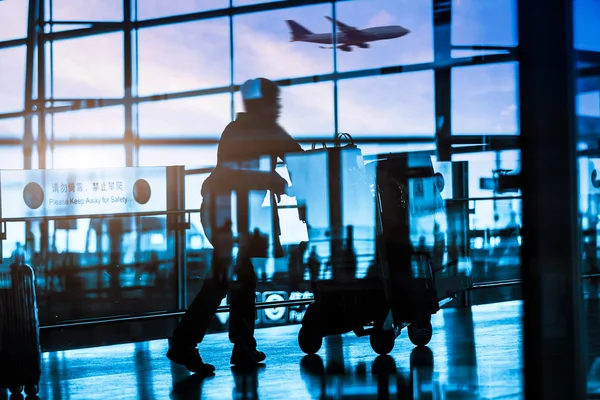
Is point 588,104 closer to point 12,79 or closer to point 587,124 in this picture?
point 587,124

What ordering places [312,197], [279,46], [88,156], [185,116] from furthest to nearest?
[88,156]
[279,46]
[185,116]
[312,197]

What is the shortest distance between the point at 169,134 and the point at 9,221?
2048 millimetres

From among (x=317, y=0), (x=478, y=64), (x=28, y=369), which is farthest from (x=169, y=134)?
(x=28, y=369)

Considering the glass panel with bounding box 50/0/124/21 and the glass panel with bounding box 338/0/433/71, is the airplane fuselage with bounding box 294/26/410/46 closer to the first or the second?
the glass panel with bounding box 338/0/433/71

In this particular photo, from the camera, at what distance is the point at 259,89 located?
2777 millimetres

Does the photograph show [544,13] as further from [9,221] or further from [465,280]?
[9,221]

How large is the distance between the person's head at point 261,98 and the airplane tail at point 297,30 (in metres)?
2.44

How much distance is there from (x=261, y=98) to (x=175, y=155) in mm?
2377

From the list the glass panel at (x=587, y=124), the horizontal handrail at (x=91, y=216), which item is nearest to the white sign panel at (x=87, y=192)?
the horizontal handrail at (x=91, y=216)

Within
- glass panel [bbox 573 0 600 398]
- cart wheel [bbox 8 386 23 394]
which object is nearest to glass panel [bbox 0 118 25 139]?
cart wheel [bbox 8 386 23 394]

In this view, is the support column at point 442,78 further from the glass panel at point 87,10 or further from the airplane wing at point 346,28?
the glass panel at point 87,10

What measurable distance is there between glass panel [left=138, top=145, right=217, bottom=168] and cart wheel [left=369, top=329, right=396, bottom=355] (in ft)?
4.85

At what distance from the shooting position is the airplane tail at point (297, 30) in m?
5.21

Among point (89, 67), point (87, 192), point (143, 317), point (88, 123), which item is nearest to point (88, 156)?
point (88, 123)
